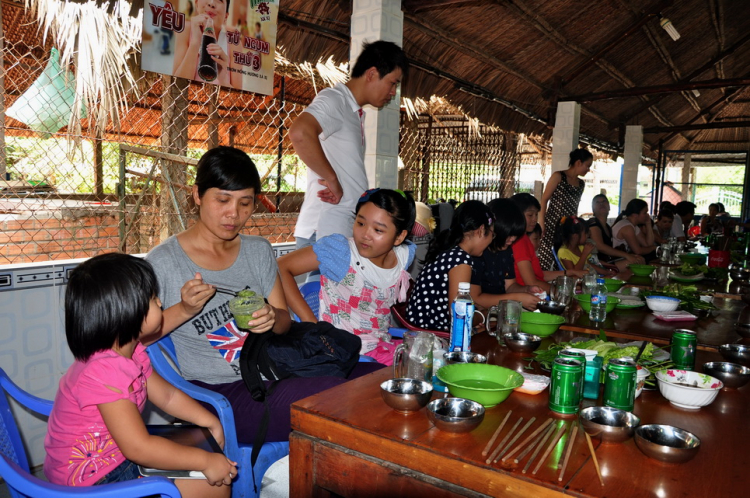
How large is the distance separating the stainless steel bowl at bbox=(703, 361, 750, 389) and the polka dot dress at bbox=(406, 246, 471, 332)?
3.64 ft

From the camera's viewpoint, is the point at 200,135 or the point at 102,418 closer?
the point at 102,418

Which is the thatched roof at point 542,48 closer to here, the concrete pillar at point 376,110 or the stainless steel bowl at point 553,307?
the concrete pillar at point 376,110

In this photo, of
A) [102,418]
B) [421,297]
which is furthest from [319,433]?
[421,297]

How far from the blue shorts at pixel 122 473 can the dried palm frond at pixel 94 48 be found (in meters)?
1.87

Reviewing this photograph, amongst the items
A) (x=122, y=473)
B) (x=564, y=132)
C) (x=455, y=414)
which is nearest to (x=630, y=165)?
(x=564, y=132)

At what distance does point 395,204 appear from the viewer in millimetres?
2344

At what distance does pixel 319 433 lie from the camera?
1264 mm

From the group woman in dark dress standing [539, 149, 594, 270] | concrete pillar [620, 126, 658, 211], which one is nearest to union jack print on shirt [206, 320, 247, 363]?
woman in dark dress standing [539, 149, 594, 270]

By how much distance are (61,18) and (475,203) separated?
2211 millimetres

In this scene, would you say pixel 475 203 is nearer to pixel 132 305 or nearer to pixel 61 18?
pixel 132 305

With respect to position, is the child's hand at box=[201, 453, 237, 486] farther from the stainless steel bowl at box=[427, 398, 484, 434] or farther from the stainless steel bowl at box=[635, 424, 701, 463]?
the stainless steel bowl at box=[635, 424, 701, 463]

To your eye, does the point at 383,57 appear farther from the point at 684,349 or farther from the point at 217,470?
the point at 217,470

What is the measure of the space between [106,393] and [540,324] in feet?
4.79

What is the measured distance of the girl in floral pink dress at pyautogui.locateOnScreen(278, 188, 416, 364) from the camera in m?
2.33
